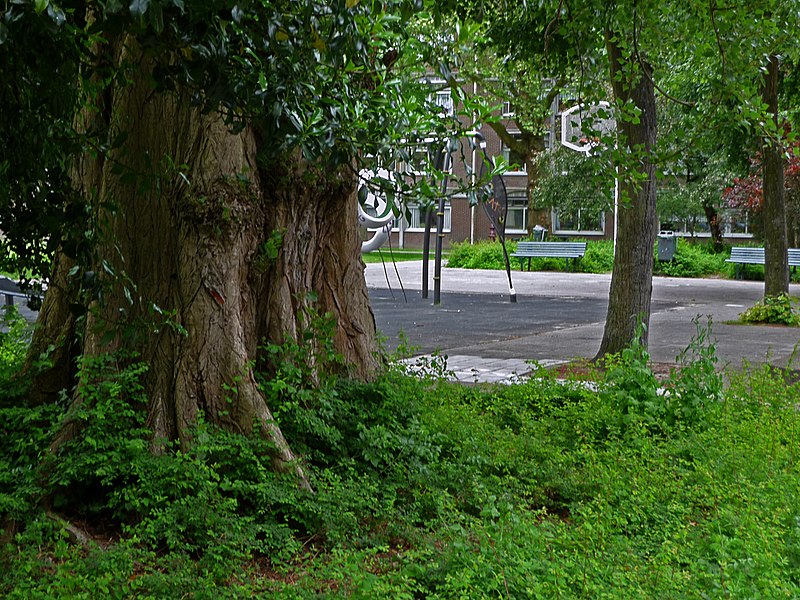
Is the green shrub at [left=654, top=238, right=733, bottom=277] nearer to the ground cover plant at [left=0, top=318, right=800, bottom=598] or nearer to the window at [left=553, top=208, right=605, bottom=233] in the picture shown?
the window at [left=553, top=208, right=605, bottom=233]

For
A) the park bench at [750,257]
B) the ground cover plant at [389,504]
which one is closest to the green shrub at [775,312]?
the ground cover plant at [389,504]

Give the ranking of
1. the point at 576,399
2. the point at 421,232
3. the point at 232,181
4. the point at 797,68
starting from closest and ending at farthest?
1. the point at 232,181
2. the point at 576,399
3. the point at 797,68
4. the point at 421,232

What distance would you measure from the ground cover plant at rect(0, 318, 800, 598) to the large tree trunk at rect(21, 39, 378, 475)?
19 centimetres

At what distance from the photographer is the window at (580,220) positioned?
1608 inches

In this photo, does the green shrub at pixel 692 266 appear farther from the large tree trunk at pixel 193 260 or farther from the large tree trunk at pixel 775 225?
the large tree trunk at pixel 193 260

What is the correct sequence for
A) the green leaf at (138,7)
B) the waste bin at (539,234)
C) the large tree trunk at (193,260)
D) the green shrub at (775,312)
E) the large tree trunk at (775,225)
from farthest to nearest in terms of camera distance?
the waste bin at (539,234) → the large tree trunk at (775,225) → the green shrub at (775,312) → the large tree trunk at (193,260) → the green leaf at (138,7)

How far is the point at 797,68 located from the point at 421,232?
4056 cm

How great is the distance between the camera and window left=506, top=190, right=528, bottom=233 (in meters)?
51.6

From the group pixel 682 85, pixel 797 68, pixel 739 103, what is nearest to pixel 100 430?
pixel 739 103

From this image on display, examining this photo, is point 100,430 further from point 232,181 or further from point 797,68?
point 797,68

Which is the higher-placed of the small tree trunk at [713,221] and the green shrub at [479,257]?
the small tree trunk at [713,221]

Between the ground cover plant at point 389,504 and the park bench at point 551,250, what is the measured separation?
82.3 ft

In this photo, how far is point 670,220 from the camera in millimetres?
39000

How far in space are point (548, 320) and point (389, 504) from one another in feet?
39.0
